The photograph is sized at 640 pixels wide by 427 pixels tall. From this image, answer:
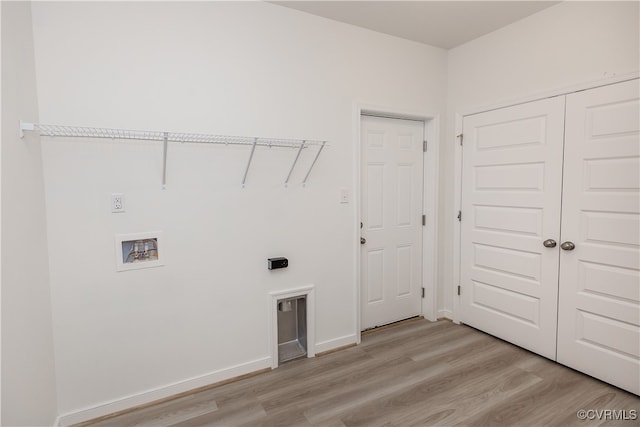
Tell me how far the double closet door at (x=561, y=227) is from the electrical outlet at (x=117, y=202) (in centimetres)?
278

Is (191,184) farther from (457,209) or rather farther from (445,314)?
(445,314)

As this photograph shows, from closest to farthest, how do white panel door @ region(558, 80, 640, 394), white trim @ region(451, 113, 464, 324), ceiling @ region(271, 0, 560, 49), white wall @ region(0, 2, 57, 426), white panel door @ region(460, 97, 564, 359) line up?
white wall @ region(0, 2, 57, 426) < white panel door @ region(558, 80, 640, 394) < ceiling @ region(271, 0, 560, 49) < white panel door @ region(460, 97, 564, 359) < white trim @ region(451, 113, 464, 324)

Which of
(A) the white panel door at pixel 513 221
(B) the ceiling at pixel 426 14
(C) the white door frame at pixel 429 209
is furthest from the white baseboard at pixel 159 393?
(B) the ceiling at pixel 426 14

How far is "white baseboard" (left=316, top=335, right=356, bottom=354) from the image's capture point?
263cm

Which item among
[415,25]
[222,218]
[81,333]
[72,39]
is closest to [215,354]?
[81,333]

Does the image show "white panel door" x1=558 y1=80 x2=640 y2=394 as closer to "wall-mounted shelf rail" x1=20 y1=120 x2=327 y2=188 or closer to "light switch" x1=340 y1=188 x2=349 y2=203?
"light switch" x1=340 y1=188 x2=349 y2=203

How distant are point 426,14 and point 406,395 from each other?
2731 millimetres

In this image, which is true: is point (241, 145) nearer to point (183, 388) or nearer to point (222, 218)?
point (222, 218)

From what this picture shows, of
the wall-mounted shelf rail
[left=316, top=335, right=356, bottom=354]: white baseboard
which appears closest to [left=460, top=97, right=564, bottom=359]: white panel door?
[left=316, top=335, right=356, bottom=354]: white baseboard

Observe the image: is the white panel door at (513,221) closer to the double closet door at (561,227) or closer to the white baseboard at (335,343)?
the double closet door at (561,227)

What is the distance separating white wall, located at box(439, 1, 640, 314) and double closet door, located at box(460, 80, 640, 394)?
141mm

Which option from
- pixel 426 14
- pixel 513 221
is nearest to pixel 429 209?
pixel 513 221

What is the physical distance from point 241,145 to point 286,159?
344mm

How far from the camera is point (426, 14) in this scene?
2.44 metres
